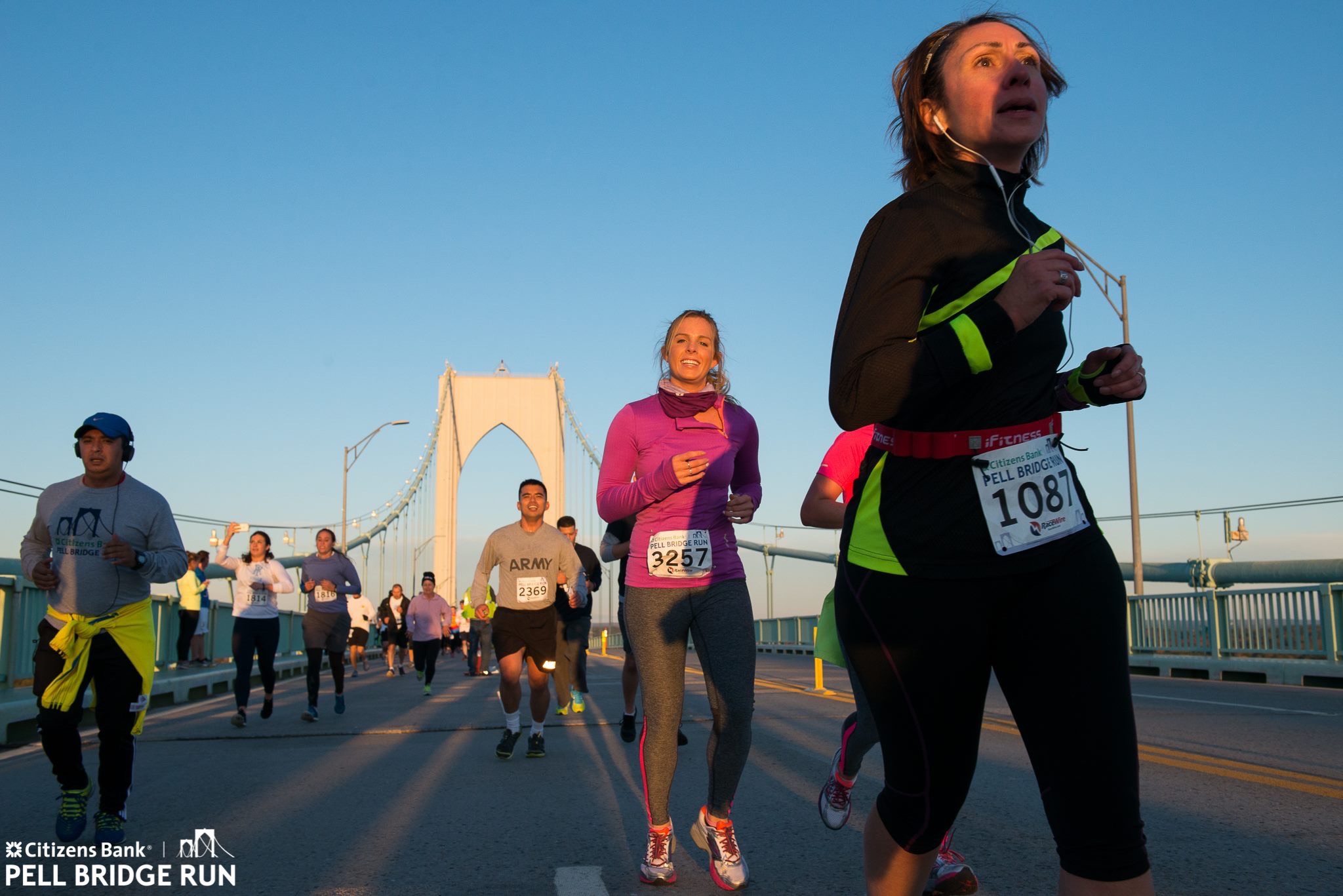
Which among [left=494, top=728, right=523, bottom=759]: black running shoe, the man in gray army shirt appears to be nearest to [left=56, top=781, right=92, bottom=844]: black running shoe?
[left=494, top=728, right=523, bottom=759]: black running shoe

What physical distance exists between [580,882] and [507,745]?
11.7 feet

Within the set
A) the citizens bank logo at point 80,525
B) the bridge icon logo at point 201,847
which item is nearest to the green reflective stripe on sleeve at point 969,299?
the bridge icon logo at point 201,847

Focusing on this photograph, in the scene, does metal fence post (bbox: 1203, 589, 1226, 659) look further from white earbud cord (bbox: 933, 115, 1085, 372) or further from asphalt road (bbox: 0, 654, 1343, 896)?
white earbud cord (bbox: 933, 115, 1085, 372)

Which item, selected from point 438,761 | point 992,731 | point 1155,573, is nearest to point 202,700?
point 438,761

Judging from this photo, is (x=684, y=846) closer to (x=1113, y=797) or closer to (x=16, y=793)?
(x=1113, y=797)

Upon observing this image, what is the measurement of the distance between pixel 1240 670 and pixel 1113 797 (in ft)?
46.8

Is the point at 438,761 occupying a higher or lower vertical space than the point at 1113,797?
lower

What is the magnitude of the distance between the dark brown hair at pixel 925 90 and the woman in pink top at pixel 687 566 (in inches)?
63.3

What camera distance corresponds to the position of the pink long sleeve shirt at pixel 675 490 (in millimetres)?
3979

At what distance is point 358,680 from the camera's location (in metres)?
19.9

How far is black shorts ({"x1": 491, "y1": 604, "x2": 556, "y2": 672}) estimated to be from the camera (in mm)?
7762

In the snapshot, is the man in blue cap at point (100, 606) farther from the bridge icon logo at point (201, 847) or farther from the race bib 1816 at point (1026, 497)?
the race bib 1816 at point (1026, 497)

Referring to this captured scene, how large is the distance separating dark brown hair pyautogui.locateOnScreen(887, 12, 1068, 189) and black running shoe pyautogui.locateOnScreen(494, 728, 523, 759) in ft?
17.5

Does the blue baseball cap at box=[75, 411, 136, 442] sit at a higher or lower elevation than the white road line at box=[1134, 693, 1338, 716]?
higher
